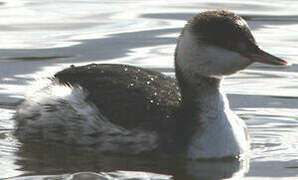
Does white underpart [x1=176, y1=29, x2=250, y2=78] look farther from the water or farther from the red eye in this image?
the water

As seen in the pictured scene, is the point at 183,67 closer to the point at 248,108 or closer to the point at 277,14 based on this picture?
the point at 248,108

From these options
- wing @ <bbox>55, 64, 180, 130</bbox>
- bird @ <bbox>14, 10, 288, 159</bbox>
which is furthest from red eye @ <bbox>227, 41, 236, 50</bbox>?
wing @ <bbox>55, 64, 180, 130</bbox>

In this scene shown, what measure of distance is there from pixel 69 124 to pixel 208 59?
1438 mm

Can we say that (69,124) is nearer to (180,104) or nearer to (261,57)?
(180,104)

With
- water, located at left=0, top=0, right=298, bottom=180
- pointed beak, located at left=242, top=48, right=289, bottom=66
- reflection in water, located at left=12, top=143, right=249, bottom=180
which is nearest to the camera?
reflection in water, located at left=12, top=143, right=249, bottom=180

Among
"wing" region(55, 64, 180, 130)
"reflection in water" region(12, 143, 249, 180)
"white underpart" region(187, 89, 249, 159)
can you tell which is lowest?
"reflection in water" region(12, 143, 249, 180)

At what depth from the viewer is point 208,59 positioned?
10.5 meters

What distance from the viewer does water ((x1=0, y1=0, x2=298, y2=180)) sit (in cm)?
1041

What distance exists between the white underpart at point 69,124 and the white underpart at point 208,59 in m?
0.75

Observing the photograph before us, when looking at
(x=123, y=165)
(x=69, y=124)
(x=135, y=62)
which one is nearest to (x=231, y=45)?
(x=123, y=165)

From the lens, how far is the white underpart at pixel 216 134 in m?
10.5

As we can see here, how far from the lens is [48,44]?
15.2 meters

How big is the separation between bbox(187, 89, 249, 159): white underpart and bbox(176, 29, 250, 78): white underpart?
10.8 inches

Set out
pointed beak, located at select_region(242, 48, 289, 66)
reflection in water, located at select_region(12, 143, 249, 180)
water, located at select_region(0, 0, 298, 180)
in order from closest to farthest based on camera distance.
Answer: reflection in water, located at select_region(12, 143, 249, 180) → water, located at select_region(0, 0, 298, 180) → pointed beak, located at select_region(242, 48, 289, 66)
